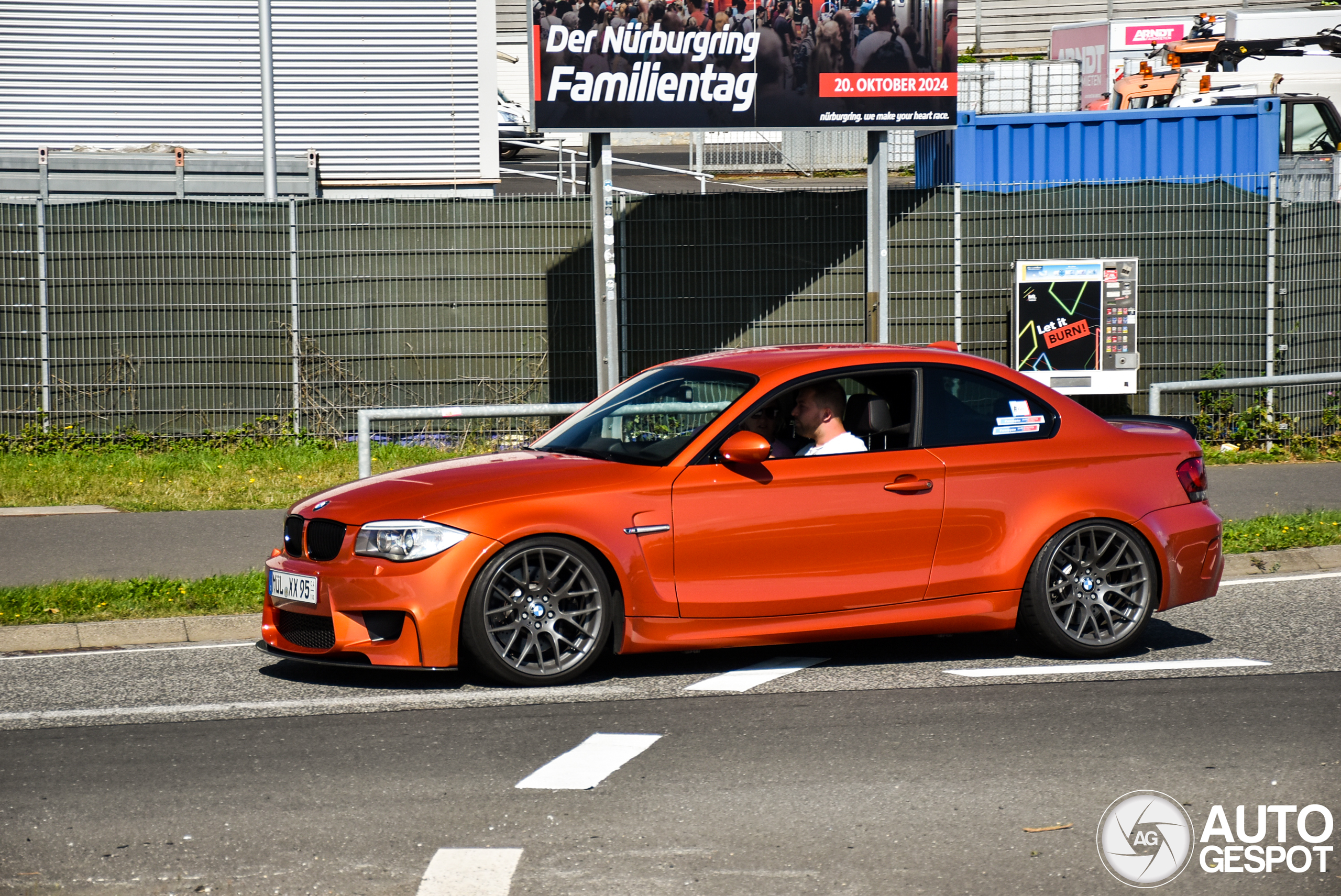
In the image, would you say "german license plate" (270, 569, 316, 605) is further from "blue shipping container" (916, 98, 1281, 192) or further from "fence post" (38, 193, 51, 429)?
"blue shipping container" (916, 98, 1281, 192)

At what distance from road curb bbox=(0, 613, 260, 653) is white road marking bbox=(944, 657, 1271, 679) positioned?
3823 mm

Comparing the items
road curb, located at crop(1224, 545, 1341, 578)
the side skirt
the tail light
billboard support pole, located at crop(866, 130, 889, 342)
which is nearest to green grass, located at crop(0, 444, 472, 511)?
billboard support pole, located at crop(866, 130, 889, 342)

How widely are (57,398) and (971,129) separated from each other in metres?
9.07

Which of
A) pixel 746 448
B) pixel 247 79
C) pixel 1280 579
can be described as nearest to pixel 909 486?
pixel 746 448

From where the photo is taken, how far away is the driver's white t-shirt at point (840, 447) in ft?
23.0

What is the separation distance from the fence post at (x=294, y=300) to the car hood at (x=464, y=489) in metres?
6.98

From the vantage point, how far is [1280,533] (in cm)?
1011

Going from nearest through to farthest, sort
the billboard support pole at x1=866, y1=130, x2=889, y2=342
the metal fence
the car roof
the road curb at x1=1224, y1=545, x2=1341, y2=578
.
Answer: the car roof
the road curb at x1=1224, y1=545, x2=1341, y2=578
the billboard support pole at x1=866, y1=130, x2=889, y2=342
the metal fence

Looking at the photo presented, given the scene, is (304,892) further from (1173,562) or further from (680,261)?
(680,261)

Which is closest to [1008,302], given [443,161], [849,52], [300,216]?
[849,52]

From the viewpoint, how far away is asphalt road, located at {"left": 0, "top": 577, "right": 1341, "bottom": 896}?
438cm

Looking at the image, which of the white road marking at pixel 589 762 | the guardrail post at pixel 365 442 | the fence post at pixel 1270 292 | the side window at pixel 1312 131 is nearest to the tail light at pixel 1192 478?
the white road marking at pixel 589 762

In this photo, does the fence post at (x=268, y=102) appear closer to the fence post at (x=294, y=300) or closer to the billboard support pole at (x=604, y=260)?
the fence post at (x=294, y=300)

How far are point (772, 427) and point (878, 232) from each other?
658cm
